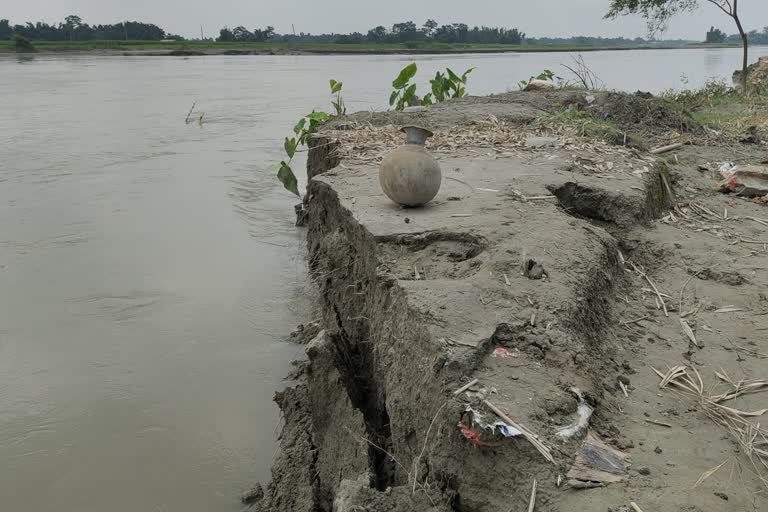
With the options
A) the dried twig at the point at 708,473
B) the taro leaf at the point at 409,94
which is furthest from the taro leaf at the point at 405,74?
the dried twig at the point at 708,473

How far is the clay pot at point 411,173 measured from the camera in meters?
4.50

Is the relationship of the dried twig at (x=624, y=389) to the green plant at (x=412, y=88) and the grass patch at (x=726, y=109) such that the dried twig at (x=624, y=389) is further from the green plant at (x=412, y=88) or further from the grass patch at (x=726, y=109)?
the green plant at (x=412, y=88)

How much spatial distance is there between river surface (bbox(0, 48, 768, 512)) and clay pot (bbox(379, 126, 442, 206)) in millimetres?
1998

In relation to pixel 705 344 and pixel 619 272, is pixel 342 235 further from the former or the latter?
pixel 705 344

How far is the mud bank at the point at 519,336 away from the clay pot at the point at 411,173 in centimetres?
14

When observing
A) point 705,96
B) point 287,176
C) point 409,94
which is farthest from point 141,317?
point 705,96

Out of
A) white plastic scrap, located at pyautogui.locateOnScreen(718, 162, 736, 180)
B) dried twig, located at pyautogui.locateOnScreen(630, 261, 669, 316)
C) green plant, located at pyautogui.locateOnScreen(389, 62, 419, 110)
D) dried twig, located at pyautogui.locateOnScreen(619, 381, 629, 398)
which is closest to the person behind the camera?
dried twig, located at pyautogui.locateOnScreen(619, 381, 629, 398)

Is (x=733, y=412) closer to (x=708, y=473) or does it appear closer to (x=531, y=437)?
(x=708, y=473)

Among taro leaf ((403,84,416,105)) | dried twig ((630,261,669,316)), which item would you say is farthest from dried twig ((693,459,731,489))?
taro leaf ((403,84,416,105))

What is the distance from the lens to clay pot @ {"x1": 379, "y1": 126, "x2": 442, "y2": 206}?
177 inches

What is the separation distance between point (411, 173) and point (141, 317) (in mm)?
3590

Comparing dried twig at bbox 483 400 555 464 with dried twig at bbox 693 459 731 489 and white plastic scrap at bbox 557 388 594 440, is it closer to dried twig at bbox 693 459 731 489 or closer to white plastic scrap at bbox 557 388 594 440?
white plastic scrap at bbox 557 388 594 440

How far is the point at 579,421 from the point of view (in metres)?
2.79

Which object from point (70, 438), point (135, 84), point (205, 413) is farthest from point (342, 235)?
point (135, 84)
